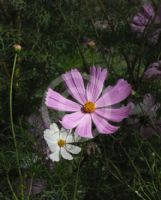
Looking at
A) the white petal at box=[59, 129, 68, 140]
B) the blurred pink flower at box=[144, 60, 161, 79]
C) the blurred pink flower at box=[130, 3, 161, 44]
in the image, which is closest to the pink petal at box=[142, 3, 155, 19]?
the blurred pink flower at box=[130, 3, 161, 44]

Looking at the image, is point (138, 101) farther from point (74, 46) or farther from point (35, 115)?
point (74, 46)

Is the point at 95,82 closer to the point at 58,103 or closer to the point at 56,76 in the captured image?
the point at 58,103

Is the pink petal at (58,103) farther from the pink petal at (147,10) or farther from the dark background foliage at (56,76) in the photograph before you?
the pink petal at (147,10)

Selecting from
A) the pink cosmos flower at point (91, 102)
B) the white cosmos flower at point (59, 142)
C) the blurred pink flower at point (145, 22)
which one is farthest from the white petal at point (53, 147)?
the blurred pink flower at point (145, 22)

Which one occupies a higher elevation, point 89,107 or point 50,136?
point 89,107

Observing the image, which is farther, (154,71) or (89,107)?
(154,71)

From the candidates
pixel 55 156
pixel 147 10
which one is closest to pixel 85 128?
pixel 55 156
